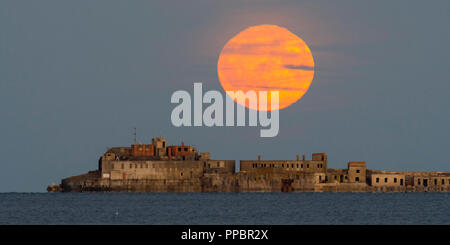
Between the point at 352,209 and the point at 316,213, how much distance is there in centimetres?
1223

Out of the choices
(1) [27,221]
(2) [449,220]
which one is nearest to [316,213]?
(2) [449,220]

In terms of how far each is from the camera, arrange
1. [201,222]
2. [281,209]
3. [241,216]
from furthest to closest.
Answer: [281,209], [241,216], [201,222]

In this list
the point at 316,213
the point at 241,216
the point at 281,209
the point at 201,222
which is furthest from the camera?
the point at 281,209
